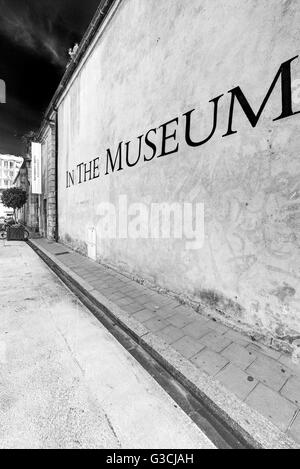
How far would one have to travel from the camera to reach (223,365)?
8.30 ft

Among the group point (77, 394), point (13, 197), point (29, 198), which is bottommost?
point (77, 394)

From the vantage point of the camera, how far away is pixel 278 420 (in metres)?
1.85

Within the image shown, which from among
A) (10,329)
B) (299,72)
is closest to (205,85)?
(299,72)

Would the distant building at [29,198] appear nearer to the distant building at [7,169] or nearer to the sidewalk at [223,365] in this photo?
the sidewalk at [223,365]

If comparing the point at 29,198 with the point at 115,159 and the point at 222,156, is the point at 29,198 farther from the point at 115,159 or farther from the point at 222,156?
the point at 222,156

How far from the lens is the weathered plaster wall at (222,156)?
2.71 meters

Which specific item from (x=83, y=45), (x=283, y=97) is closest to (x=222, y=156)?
(x=283, y=97)

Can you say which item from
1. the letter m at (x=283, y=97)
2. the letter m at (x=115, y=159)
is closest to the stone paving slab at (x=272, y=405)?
the letter m at (x=283, y=97)

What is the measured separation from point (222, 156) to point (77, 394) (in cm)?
345

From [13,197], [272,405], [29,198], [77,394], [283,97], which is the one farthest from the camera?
[29,198]

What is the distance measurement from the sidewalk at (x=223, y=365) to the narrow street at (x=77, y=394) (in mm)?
317

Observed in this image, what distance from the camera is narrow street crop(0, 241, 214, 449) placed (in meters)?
1.76

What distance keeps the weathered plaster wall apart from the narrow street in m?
1.65

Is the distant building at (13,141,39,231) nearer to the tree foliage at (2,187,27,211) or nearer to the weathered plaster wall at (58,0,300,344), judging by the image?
the tree foliage at (2,187,27,211)
